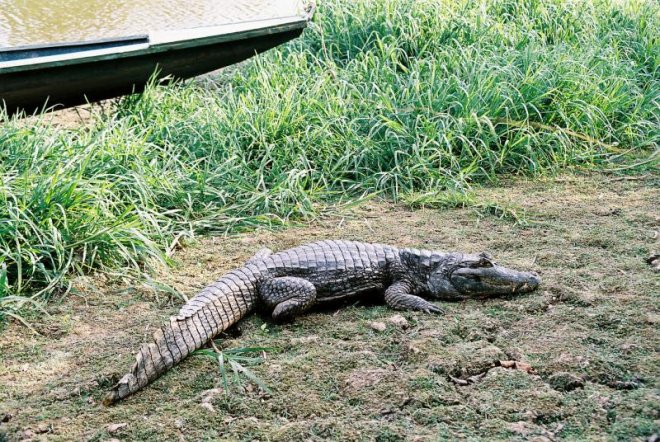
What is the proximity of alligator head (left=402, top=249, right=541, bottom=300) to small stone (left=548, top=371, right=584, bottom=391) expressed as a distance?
28.9 inches

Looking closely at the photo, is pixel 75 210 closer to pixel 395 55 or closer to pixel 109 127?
pixel 109 127

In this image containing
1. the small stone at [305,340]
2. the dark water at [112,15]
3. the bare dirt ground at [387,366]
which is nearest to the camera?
the bare dirt ground at [387,366]

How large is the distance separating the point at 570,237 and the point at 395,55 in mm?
2696

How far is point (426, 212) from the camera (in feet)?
15.4

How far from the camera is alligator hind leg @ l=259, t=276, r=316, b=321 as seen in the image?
338 cm

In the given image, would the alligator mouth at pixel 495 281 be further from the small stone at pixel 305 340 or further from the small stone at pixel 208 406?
the small stone at pixel 208 406

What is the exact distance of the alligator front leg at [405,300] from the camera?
343 centimetres

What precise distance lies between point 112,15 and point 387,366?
22.4 ft

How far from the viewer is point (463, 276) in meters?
3.54

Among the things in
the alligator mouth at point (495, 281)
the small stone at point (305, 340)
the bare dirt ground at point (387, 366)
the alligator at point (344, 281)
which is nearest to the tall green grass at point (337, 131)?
the bare dirt ground at point (387, 366)

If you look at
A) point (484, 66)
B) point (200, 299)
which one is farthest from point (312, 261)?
point (484, 66)

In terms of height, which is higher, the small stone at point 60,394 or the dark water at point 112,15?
the dark water at point 112,15

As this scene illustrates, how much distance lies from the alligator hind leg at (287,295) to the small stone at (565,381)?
111cm

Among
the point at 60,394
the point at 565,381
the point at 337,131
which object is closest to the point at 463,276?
the point at 565,381
